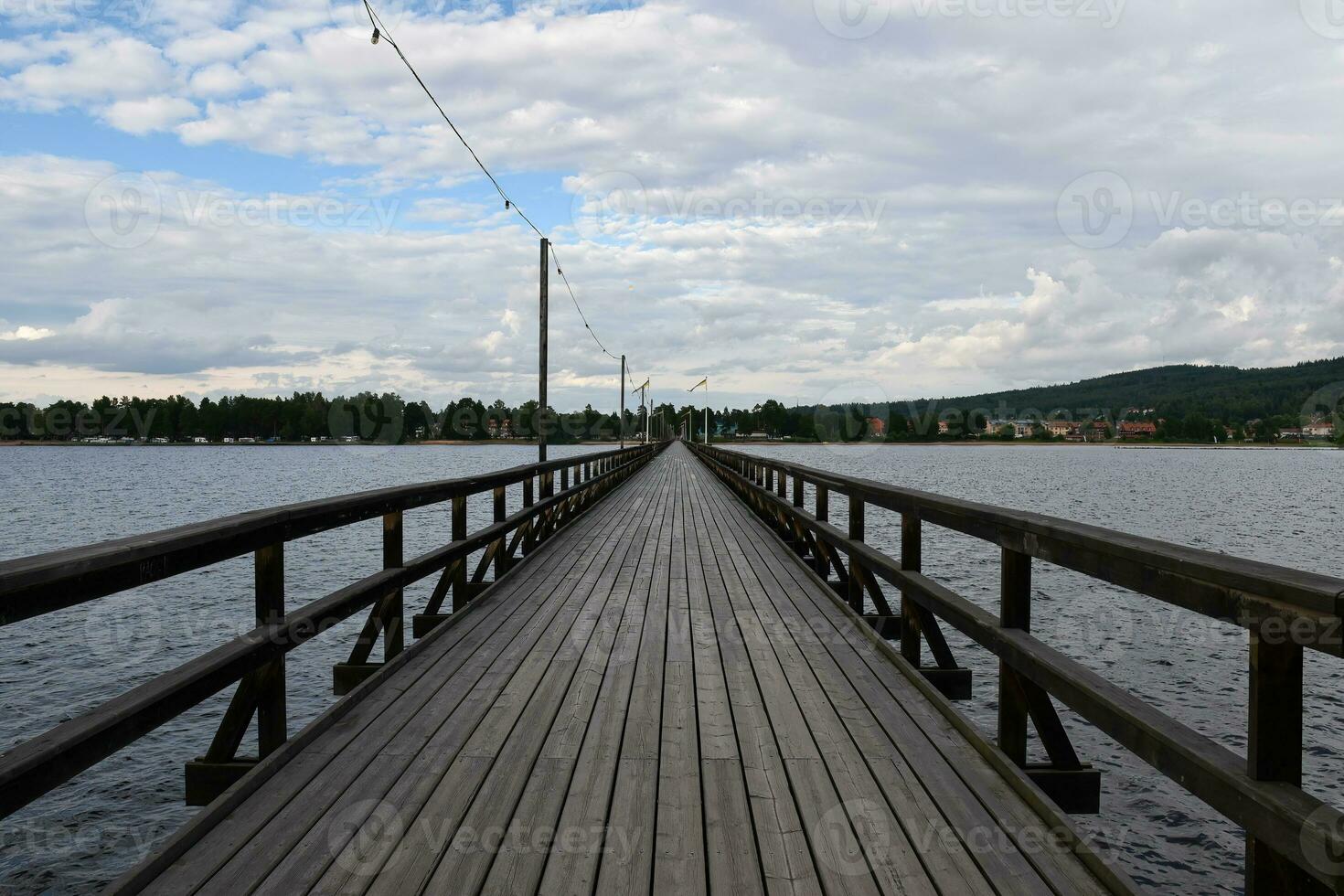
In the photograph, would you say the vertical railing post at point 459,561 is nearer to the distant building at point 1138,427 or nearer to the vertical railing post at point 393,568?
the vertical railing post at point 393,568

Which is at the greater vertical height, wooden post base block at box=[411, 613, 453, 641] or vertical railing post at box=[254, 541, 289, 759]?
vertical railing post at box=[254, 541, 289, 759]

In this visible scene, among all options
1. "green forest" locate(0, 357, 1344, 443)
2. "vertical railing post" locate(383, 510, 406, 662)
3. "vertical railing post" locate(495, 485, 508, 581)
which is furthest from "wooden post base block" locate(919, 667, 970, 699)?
"green forest" locate(0, 357, 1344, 443)

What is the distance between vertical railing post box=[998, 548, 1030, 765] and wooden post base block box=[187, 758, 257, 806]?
2951 mm

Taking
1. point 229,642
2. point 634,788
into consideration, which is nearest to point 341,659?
point 229,642

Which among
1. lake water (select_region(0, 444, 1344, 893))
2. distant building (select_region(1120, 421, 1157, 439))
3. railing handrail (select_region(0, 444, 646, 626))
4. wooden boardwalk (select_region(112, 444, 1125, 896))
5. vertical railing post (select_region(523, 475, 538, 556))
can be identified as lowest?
lake water (select_region(0, 444, 1344, 893))

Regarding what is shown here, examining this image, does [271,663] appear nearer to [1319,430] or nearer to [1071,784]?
[1071,784]

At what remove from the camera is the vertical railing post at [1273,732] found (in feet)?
6.20

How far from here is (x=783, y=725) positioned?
3.97 metres

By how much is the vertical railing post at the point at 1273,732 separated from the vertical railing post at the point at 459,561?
506 centimetres

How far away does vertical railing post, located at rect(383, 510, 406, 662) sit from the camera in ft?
15.8

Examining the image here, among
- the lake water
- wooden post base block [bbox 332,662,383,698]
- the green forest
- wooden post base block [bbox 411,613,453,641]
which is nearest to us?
wooden post base block [bbox 332,662,383,698]

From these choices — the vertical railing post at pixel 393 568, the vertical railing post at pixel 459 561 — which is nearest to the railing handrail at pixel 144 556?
the vertical railing post at pixel 393 568

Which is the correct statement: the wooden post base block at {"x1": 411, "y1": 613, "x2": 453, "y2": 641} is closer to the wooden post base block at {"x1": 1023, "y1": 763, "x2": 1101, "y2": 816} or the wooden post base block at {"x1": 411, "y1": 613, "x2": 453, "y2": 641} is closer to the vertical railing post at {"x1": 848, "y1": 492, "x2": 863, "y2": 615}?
the vertical railing post at {"x1": 848, "y1": 492, "x2": 863, "y2": 615}

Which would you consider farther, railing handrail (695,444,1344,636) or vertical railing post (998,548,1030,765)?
vertical railing post (998,548,1030,765)
